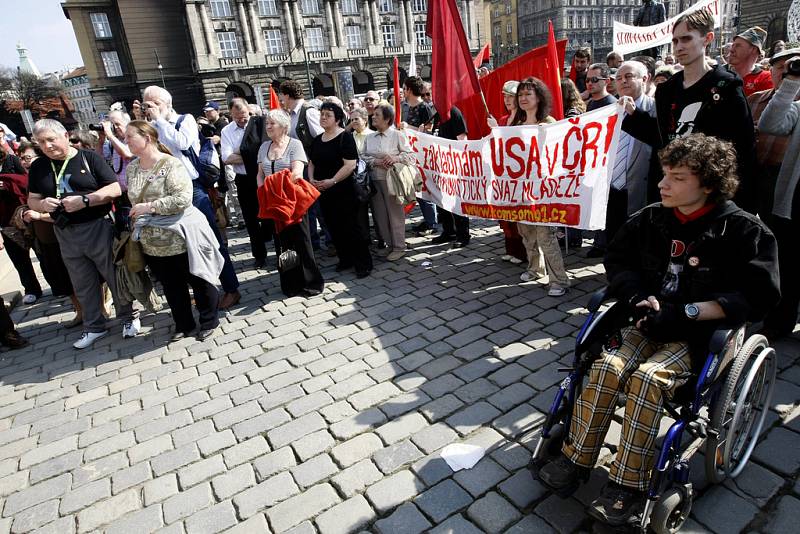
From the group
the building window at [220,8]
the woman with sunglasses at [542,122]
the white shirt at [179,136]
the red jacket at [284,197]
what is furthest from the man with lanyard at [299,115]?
the building window at [220,8]

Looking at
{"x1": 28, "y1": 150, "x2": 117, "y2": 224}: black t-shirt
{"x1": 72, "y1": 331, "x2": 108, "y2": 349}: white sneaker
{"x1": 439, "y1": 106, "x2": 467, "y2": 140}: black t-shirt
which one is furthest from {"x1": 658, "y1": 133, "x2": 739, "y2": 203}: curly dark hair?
{"x1": 72, "y1": 331, "x2": 108, "y2": 349}: white sneaker

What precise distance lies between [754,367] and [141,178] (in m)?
4.72

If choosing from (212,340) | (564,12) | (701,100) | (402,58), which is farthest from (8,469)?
(564,12)

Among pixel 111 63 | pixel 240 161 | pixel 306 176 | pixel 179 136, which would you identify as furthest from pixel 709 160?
pixel 111 63

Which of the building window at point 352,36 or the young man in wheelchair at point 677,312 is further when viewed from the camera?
the building window at point 352,36

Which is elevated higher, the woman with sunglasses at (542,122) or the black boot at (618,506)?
the woman with sunglasses at (542,122)

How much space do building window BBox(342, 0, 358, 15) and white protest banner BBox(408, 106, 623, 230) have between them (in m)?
54.1

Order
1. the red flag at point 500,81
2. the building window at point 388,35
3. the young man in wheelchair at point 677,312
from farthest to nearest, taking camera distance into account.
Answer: the building window at point 388,35 → the red flag at point 500,81 → the young man in wheelchair at point 677,312

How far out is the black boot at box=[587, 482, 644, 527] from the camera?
6.71 ft

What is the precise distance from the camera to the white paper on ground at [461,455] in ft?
9.16

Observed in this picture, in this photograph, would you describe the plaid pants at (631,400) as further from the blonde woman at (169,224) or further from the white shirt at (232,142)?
the white shirt at (232,142)

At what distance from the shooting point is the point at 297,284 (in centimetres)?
562

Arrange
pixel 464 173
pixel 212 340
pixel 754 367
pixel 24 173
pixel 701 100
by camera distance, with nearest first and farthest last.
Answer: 1. pixel 754 367
2. pixel 701 100
3. pixel 212 340
4. pixel 464 173
5. pixel 24 173

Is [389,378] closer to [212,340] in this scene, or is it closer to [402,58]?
[212,340]
